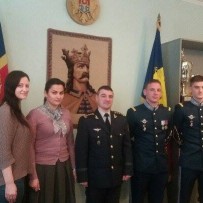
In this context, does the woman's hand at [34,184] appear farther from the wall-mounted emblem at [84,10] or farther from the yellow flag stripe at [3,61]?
the wall-mounted emblem at [84,10]

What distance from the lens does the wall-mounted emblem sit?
2.64m

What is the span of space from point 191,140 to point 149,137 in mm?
377

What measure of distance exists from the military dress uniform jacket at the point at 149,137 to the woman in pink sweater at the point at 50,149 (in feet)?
Answer: 2.03

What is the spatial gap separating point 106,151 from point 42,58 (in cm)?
99

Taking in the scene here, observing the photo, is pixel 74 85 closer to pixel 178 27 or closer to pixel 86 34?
pixel 86 34

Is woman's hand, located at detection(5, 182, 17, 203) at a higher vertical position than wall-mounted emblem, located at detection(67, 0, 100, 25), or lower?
lower

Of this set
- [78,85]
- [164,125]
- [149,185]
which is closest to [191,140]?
[164,125]

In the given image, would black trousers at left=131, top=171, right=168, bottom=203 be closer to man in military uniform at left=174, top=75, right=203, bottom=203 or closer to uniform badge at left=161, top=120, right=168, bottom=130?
man in military uniform at left=174, top=75, right=203, bottom=203

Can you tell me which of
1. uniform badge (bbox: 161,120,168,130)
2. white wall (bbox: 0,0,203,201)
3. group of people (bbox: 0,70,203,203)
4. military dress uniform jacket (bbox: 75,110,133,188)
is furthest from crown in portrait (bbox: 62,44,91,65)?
uniform badge (bbox: 161,120,168,130)

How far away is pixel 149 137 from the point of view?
2.45 meters

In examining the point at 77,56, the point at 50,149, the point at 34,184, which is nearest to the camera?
the point at 34,184

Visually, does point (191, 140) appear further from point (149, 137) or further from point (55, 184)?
point (55, 184)

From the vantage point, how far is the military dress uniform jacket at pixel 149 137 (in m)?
2.43

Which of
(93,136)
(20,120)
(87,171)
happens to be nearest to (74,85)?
(93,136)
